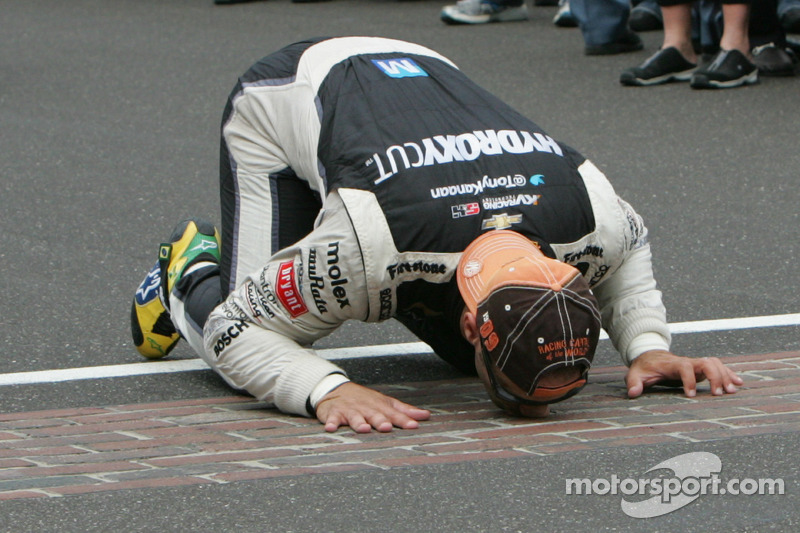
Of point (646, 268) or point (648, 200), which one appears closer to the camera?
point (646, 268)

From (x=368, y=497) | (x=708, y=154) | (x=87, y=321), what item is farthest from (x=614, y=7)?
(x=368, y=497)

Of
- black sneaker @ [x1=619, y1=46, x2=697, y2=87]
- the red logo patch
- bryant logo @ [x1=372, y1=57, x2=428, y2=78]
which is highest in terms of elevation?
bryant logo @ [x1=372, y1=57, x2=428, y2=78]

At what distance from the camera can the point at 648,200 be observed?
651cm

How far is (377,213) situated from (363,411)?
539 mm

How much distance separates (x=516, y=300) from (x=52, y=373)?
70.0 inches

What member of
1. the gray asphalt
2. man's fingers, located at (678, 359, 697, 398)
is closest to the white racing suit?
man's fingers, located at (678, 359, 697, 398)

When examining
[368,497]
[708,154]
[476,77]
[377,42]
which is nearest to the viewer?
[368,497]

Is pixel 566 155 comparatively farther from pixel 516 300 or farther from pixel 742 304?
pixel 742 304

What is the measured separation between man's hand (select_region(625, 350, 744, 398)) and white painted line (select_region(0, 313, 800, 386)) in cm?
77

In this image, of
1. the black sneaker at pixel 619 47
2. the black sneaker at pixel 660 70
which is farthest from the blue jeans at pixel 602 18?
the black sneaker at pixel 660 70

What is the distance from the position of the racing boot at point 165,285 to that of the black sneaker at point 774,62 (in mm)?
5486

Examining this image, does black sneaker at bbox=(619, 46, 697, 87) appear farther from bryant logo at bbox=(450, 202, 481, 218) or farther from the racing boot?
bryant logo at bbox=(450, 202, 481, 218)

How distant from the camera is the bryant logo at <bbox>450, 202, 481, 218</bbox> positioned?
3529 mm

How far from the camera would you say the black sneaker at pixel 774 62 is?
29.7 feet
